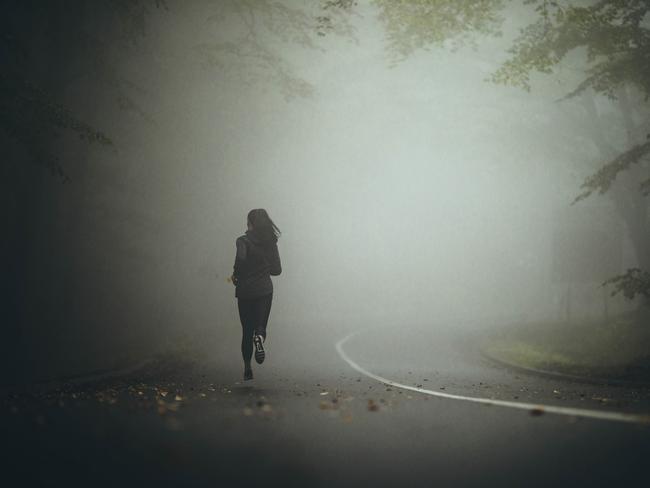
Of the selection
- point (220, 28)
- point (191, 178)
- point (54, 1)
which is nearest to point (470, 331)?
point (191, 178)

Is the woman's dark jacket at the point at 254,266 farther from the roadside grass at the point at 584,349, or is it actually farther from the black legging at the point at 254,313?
the roadside grass at the point at 584,349

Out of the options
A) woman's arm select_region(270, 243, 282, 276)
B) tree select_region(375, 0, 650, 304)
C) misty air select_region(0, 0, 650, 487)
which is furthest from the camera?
tree select_region(375, 0, 650, 304)

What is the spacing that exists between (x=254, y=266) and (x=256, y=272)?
0.10 metres

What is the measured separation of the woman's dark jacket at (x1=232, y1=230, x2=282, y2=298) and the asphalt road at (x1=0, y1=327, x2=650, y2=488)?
1519mm

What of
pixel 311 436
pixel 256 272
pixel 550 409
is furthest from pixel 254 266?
pixel 550 409

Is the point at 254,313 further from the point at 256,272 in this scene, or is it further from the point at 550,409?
the point at 550,409

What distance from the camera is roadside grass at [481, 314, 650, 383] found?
11.9m

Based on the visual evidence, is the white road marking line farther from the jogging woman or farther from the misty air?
the jogging woman

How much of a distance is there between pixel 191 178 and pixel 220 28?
5354 mm

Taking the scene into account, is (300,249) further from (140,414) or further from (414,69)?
(140,414)

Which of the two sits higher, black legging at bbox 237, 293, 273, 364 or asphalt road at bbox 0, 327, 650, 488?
black legging at bbox 237, 293, 273, 364

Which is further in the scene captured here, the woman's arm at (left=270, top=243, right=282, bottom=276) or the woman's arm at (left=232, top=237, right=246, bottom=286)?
the woman's arm at (left=270, top=243, right=282, bottom=276)

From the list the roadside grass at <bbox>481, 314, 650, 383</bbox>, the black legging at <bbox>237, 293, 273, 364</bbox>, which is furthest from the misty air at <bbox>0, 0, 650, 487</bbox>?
the roadside grass at <bbox>481, 314, 650, 383</bbox>

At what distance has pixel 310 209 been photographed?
36250 millimetres
